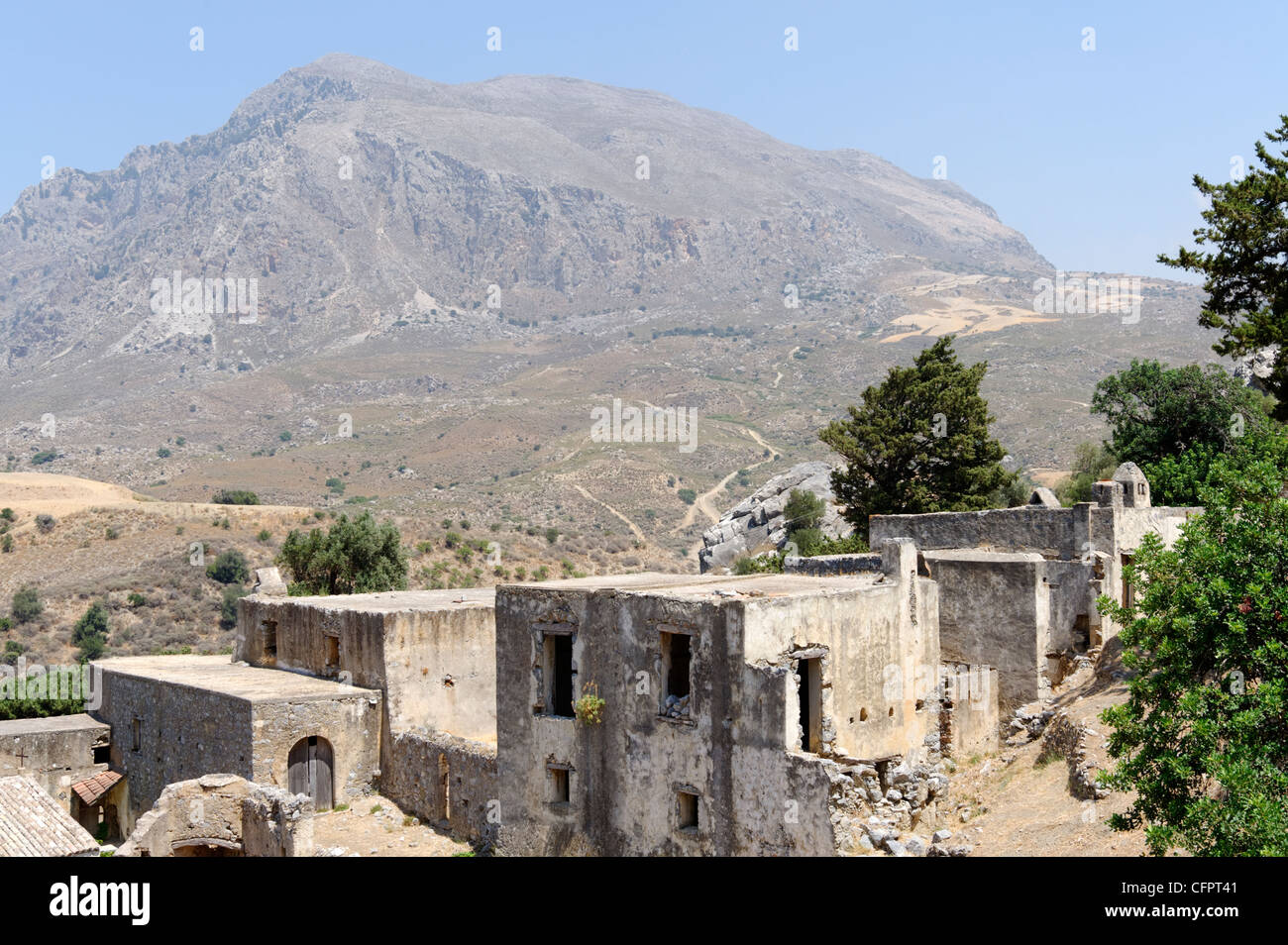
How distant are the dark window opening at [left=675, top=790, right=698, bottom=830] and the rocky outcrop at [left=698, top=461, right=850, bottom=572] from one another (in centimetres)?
3864

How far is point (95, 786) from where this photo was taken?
3022 cm

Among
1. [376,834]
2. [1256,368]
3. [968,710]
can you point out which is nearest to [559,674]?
[376,834]

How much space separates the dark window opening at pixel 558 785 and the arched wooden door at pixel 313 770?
7.23 meters

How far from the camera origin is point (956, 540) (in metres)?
25.1

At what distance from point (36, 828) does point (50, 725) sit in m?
13.5

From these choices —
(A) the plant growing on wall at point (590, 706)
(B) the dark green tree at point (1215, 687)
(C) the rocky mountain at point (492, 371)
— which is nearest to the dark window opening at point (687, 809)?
(A) the plant growing on wall at point (590, 706)

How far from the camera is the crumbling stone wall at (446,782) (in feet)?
73.2

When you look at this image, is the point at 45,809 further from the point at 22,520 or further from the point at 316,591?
the point at 22,520

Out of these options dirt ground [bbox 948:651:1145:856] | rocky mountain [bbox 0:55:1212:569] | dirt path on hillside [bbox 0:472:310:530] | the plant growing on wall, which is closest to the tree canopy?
dirt ground [bbox 948:651:1145:856]

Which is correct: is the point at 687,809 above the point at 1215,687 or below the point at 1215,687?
below

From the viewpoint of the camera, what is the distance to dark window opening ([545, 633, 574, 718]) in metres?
20.5

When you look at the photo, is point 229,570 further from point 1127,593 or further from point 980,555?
point 1127,593

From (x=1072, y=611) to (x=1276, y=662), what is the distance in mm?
10540

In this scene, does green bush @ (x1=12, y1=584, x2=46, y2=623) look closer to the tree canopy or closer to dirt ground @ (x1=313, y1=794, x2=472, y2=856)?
dirt ground @ (x1=313, y1=794, x2=472, y2=856)
